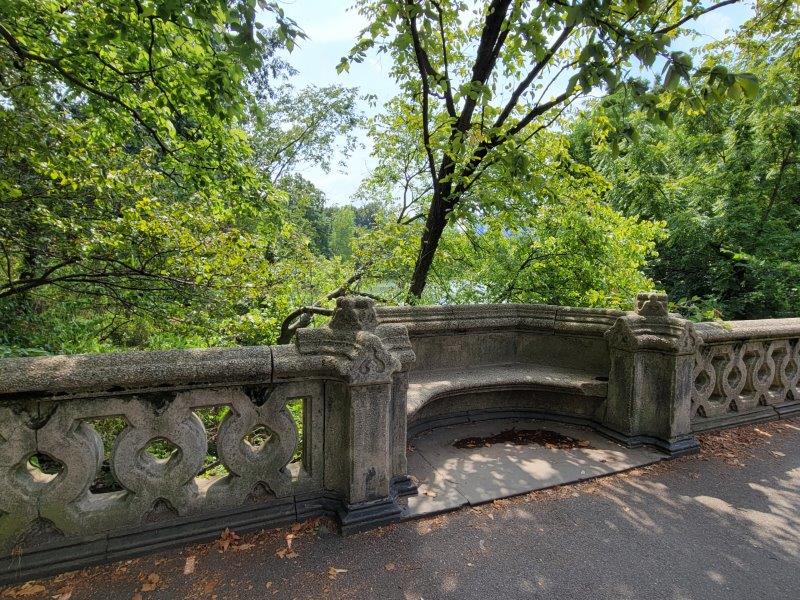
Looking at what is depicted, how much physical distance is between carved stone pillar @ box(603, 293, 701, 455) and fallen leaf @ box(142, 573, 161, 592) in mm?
3547

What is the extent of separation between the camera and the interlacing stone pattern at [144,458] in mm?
2010

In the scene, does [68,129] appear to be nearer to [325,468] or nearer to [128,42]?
[128,42]

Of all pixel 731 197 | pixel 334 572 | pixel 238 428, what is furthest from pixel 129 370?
pixel 731 197

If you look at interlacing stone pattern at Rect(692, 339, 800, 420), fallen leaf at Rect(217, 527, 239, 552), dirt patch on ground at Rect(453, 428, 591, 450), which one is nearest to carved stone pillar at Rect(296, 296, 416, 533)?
fallen leaf at Rect(217, 527, 239, 552)

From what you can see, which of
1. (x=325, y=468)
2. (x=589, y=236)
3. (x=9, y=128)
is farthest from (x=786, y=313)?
(x=9, y=128)

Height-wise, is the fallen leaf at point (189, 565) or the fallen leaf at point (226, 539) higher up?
the fallen leaf at point (226, 539)

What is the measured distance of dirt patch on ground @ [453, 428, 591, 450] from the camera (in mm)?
3721

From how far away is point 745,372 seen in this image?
4.24 metres

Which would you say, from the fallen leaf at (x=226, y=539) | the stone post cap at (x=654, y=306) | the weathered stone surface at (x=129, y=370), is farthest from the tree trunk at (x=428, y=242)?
the fallen leaf at (x=226, y=539)

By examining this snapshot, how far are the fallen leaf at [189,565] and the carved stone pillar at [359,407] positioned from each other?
0.77 m

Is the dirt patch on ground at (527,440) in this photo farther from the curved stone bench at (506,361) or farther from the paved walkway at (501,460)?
the curved stone bench at (506,361)

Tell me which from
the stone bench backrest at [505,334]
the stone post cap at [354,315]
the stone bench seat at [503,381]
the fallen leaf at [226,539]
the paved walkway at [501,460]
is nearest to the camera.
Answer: the fallen leaf at [226,539]

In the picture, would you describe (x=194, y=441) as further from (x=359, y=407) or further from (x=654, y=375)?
(x=654, y=375)

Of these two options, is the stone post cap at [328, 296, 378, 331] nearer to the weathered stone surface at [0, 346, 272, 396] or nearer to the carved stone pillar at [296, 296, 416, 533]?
the carved stone pillar at [296, 296, 416, 533]
